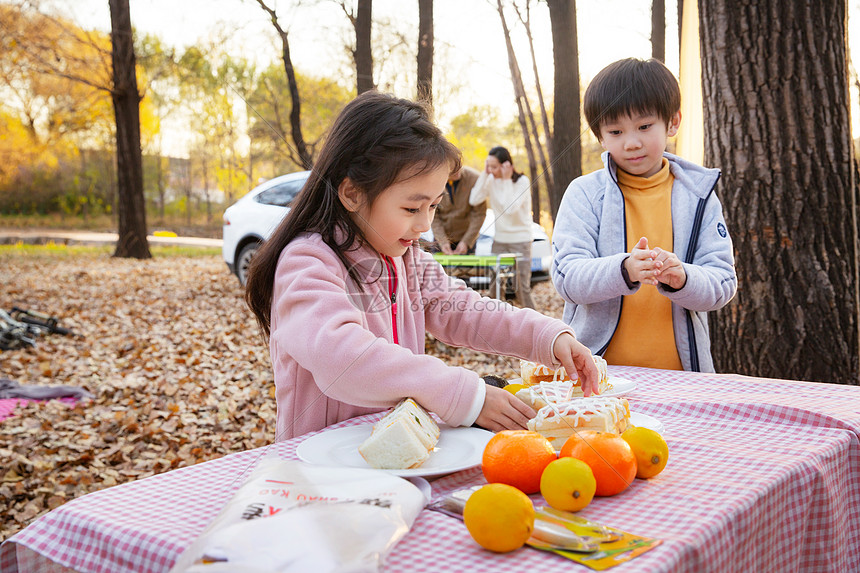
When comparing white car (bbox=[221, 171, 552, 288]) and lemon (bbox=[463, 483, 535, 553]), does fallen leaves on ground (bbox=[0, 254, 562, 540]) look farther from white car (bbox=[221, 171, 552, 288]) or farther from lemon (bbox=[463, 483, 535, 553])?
lemon (bbox=[463, 483, 535, 553])

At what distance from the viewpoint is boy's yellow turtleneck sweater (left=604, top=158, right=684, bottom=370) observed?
90.1 inches

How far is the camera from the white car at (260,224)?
8945 millimetres

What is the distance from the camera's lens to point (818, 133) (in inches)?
120

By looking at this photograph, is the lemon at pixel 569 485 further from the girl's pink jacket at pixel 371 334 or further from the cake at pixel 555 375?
the cake at pixel 555 375

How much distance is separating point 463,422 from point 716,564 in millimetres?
564

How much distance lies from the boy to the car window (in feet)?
23.5

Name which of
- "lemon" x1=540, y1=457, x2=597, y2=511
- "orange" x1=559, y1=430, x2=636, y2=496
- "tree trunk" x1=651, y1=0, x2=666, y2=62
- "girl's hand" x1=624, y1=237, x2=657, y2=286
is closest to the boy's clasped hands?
"girl's hand" x1=624, y1=237, x2=657, y2=286

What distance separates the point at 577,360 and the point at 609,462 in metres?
0.64

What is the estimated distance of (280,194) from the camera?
9312mm

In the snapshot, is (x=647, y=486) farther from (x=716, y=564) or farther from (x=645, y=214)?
(x=645, y=214)

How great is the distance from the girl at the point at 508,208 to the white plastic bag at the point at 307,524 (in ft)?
20.9

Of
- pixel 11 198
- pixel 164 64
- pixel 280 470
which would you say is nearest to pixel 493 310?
pixel 280 470

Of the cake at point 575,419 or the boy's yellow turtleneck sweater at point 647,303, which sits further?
the boy's yellow turtleneck sweater at point 647,303

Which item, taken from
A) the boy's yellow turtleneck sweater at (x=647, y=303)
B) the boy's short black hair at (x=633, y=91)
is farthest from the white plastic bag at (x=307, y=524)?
the boy's short black hair at (x=633, y=91)
